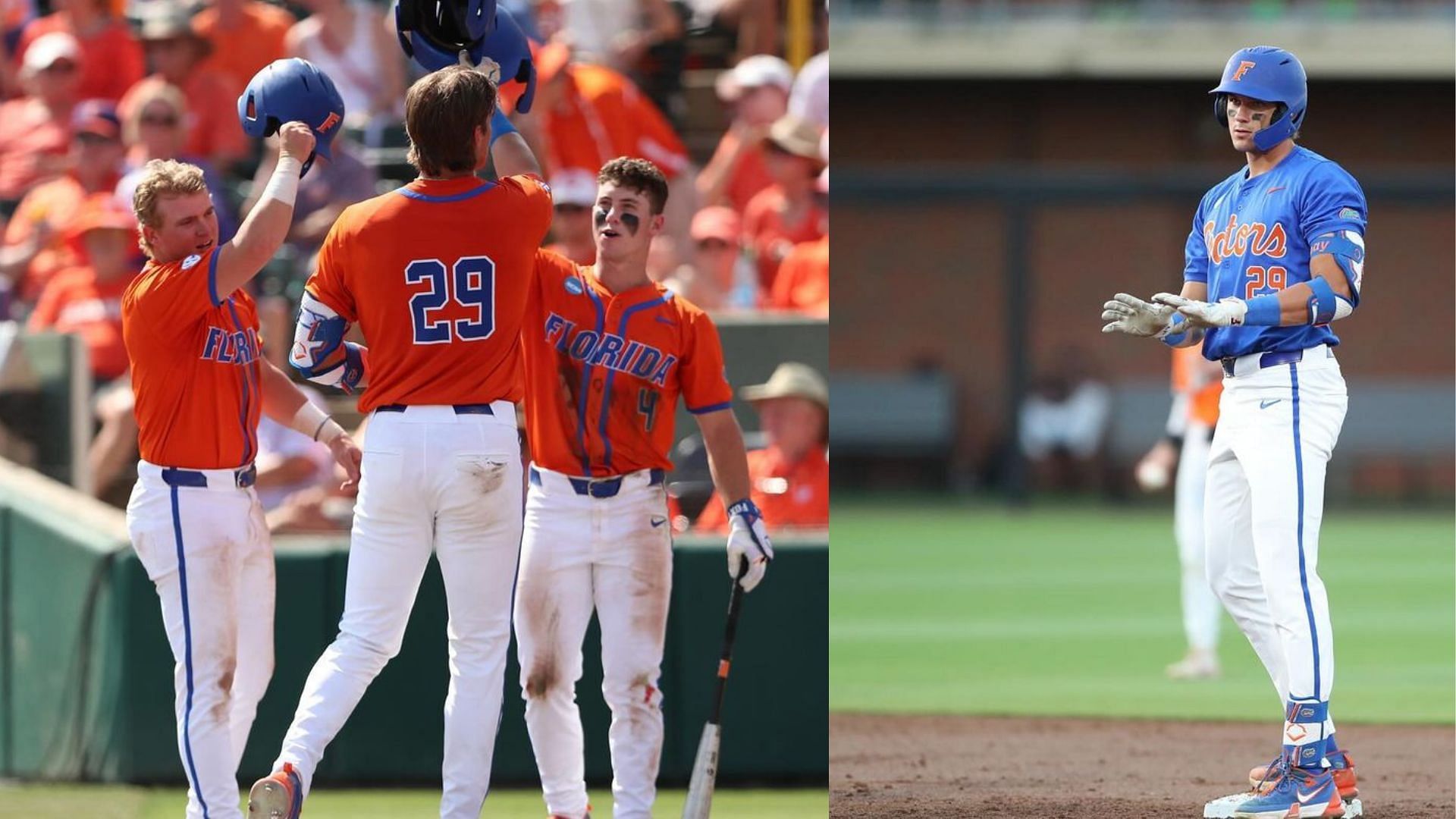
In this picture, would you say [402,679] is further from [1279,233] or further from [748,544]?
[1279,233]

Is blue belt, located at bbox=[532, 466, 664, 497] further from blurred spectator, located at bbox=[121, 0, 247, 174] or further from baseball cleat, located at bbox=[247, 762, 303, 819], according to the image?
blurred spectator, located at bbox=[121, 0, 247, 174]

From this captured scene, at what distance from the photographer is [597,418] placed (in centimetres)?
520

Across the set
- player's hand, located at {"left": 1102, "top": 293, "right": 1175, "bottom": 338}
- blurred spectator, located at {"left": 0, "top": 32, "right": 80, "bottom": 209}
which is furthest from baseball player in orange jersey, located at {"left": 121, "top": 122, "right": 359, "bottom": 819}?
blurred spectator, located at {"left": 0, "top": 32, "right": 80, "bottom": 209}

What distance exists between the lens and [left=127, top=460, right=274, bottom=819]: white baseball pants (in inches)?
189

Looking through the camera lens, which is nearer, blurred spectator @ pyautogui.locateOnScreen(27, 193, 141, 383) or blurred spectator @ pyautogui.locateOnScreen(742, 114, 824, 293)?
blurred spectator @ pyautogui.locateOnScreen(27, 193, 141, 383)

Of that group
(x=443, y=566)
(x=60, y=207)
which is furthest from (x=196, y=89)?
(x=443, y=566)

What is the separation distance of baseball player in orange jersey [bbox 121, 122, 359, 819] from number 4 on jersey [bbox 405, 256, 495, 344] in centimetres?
36

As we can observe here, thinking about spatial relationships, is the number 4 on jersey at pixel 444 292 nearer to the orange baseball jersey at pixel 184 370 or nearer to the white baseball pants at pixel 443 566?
the white baseball pants at pixel 443 566

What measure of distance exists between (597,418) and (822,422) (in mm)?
2205

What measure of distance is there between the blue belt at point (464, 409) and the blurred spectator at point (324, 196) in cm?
431

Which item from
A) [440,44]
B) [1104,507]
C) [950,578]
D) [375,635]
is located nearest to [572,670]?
[375,635]

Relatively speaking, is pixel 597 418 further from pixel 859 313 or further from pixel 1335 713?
pixel 859 313

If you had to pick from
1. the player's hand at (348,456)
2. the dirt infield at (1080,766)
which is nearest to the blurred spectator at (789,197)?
the dirt infield at (1080,766)

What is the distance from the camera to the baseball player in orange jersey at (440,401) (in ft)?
A: 15.5
